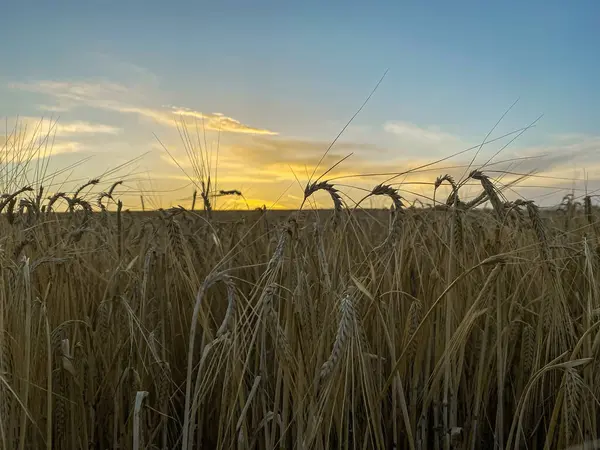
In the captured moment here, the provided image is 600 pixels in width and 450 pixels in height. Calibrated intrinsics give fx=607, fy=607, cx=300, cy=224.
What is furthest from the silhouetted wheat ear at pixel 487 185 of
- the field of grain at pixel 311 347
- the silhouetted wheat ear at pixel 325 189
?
the silhouetted wheat ear at pixel 325 189

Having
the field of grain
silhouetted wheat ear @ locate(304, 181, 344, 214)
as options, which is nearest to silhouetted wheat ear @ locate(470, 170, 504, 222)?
the field of grain

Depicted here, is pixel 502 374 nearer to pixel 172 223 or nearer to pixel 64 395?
pixel 172 223

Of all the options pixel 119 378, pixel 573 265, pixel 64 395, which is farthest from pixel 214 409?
pixel 573 265

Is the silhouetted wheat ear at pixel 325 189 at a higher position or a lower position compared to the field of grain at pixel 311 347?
higher

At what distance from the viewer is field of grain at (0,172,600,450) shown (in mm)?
1416

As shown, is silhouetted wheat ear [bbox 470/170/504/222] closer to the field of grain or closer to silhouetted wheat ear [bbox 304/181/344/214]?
the field of grain

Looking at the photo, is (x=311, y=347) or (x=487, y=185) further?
(x=487, y=185)

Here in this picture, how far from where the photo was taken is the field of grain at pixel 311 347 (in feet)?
4.65

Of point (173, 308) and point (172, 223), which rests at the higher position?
point (172, 223)

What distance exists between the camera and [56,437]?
5.81 feet

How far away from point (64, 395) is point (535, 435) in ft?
4.78

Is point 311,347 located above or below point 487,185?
below

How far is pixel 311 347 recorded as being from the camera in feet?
4.63

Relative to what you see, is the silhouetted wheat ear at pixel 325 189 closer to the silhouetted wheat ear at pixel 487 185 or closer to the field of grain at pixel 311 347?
the field of grain at pixel 311 347
